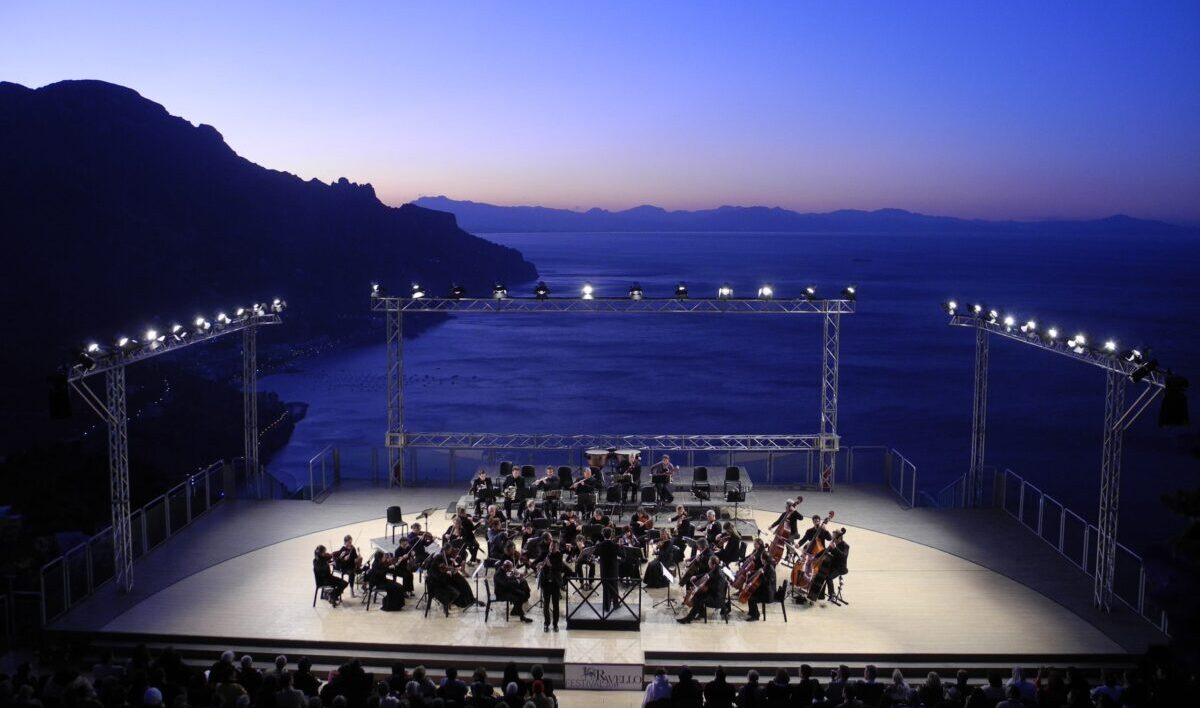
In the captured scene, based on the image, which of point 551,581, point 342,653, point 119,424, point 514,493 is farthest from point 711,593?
point 119,424

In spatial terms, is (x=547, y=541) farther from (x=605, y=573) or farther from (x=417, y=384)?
(x=417, y=384)

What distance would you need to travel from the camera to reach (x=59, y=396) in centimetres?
1405

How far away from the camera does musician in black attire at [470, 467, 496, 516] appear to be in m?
19.3

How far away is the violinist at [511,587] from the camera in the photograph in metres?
14.8

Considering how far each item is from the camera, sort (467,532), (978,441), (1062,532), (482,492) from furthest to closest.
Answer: (978,441), (482,492), (1062,532), (467,532)

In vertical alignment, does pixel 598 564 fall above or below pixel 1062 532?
below

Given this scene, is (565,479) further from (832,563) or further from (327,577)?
(832,563)

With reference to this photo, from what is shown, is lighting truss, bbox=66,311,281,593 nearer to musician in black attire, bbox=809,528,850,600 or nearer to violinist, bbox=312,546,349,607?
violinist, bbox=312,546,349,607

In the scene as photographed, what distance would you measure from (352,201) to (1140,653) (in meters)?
133

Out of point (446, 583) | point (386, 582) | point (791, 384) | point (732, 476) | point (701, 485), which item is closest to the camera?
point (446, 583)

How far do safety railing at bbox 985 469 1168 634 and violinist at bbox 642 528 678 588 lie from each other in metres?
6.55

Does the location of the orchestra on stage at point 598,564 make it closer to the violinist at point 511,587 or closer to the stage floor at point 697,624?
the violinist at point 511,587

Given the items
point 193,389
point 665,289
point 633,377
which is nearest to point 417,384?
point 633,377

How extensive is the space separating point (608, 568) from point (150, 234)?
8796 centimetres
